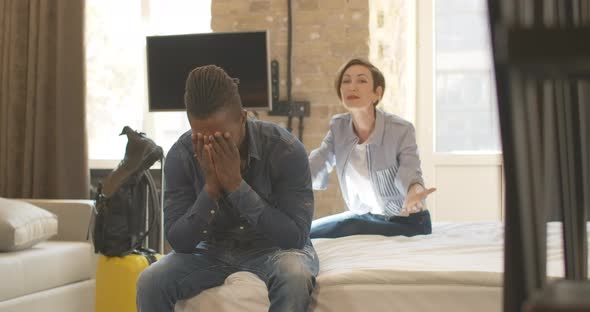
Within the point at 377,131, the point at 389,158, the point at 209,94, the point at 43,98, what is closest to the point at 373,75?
the point at 377,131

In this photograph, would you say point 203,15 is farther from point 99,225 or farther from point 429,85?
point 99,225

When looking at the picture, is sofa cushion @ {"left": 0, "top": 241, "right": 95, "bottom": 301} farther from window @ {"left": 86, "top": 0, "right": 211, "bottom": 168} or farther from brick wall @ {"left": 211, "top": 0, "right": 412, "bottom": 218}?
window @ {"left": 86, "top": 0, "right": 211, "bottom": 168}

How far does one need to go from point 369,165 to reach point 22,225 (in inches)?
54.2

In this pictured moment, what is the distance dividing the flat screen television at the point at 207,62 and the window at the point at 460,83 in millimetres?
1334

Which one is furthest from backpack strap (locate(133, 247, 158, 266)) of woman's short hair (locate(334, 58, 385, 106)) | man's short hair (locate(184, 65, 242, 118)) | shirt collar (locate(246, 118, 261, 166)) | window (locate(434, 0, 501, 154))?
window (locate(434, 0, 501, 154))

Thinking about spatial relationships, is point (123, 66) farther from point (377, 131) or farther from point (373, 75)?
point (377, 131)

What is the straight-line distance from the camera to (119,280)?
282cm

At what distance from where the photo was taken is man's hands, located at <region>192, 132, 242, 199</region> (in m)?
2.11

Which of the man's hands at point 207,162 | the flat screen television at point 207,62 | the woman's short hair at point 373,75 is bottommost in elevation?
the man's hands at point 207,162

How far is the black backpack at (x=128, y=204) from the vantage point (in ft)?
9.23

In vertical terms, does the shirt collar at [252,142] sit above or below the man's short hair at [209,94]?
below

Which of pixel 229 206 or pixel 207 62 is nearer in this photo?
pixel 229 206

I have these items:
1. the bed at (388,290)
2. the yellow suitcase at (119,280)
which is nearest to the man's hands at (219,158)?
the bed at (388,290)

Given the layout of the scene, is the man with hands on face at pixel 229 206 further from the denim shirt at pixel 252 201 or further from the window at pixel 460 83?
the window at pixel 460 83
